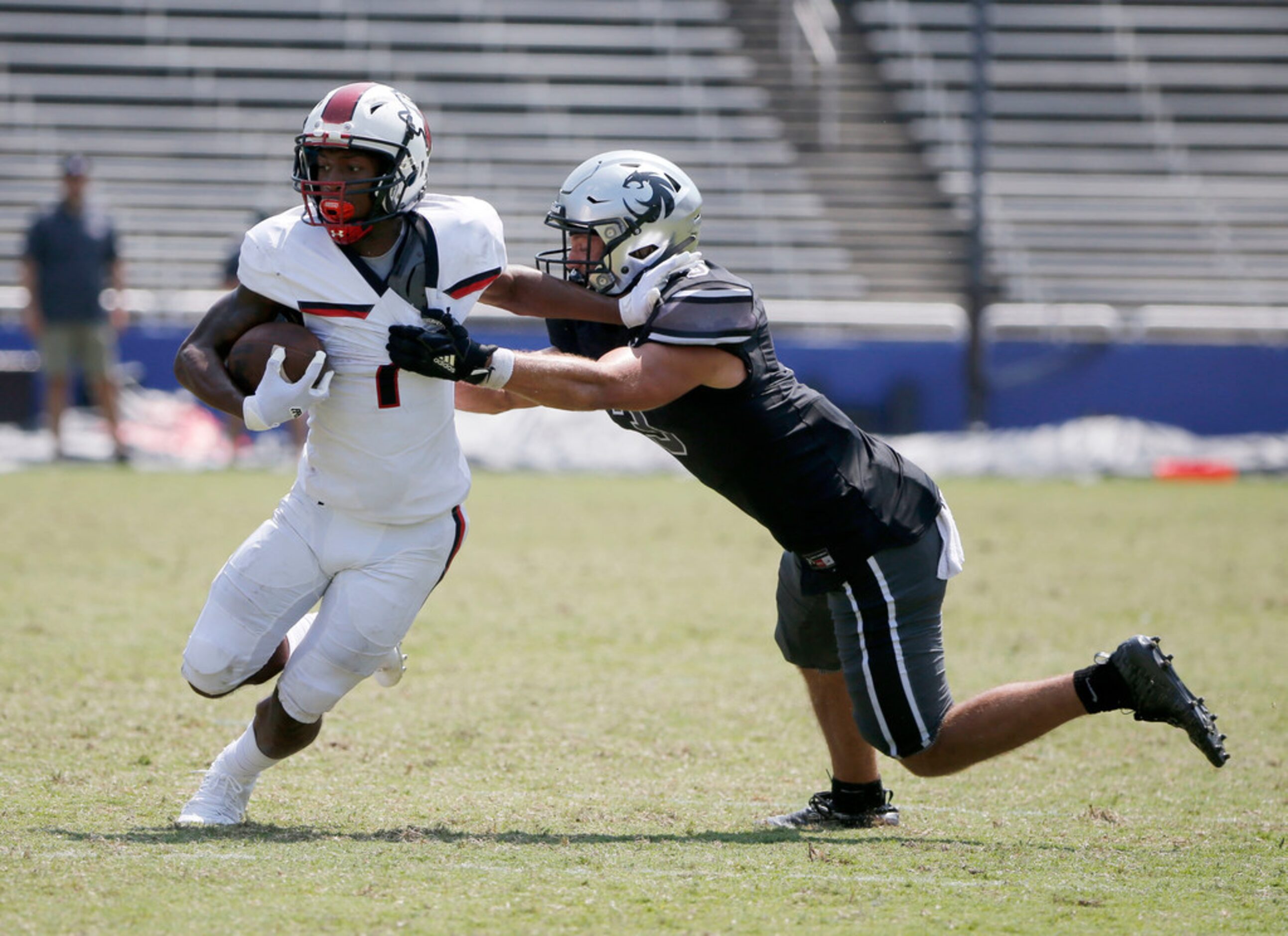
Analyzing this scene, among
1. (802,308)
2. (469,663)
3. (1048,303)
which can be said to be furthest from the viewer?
(1048,303)

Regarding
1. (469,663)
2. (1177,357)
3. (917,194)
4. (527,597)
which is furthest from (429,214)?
(917,194)

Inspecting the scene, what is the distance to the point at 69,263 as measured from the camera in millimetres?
11844

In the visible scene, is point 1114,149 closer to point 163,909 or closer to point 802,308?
point 802,308

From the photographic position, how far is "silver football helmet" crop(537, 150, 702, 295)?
4.05m

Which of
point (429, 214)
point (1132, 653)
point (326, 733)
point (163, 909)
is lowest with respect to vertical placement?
point (326, 733)

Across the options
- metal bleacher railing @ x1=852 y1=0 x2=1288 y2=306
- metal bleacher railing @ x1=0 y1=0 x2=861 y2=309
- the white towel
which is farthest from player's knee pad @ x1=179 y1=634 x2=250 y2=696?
metal bleacher railing @ x1=852 y1=0 x2=1288 y2=306

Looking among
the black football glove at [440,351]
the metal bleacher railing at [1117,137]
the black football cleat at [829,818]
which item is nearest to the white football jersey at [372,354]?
the black football glove at [440,351]

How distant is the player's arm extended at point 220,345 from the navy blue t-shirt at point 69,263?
8.42 meters

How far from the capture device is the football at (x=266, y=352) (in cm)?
371

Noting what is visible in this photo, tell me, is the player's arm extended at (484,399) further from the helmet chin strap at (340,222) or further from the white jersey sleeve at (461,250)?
the helmet chin strap at (340,222)

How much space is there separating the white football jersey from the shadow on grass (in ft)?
2.45

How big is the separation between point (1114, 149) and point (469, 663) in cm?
1420

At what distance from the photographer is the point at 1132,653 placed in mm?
3914

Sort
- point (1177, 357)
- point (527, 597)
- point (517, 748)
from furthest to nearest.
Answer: point (1177, 357) → point (527, 597) → point (517, 748)
